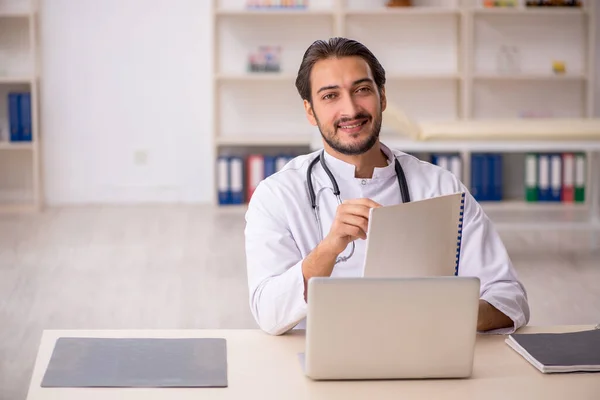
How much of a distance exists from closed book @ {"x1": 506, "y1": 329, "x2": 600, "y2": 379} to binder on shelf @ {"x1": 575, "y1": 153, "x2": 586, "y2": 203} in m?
5.07

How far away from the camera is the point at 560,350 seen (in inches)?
62.6

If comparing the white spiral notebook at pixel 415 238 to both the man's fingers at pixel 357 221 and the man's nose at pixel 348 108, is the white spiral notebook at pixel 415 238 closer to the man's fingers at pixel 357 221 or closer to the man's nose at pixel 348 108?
the man's fingers at pixel 357 221

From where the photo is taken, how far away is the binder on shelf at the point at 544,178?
658 centimetres

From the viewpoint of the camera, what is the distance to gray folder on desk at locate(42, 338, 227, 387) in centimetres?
144

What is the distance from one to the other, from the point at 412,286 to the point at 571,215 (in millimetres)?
5200

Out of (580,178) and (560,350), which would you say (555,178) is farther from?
(560,350)

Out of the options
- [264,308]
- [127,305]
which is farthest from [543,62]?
[264,308]

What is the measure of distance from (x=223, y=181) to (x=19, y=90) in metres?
1.60

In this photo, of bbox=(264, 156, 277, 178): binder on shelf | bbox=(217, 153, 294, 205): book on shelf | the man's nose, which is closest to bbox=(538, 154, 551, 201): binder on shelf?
bbox=(217, 153, 294, 205): book on shelf

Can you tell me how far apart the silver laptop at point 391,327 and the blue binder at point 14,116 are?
546 centimetres

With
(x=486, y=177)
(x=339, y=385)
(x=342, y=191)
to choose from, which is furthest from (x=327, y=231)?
(x=486, y=177)

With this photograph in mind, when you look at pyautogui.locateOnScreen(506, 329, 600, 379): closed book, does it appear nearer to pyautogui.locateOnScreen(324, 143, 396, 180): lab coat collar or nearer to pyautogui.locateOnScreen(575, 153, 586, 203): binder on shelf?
pyautogui.locateOnScreen(324, 143, 396, 180): lab coat collar

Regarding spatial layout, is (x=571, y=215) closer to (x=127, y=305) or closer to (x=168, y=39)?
(x=168, y=39)

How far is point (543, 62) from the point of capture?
6809mm
